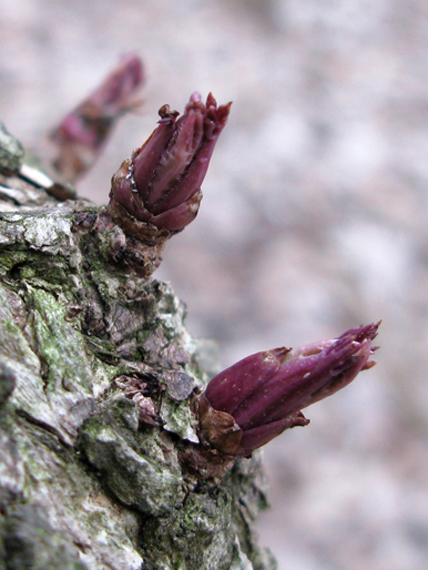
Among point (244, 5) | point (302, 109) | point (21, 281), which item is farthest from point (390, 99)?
point (21, 281)

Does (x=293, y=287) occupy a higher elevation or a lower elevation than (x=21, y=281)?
higher

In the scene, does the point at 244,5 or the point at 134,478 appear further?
the point at 244,5

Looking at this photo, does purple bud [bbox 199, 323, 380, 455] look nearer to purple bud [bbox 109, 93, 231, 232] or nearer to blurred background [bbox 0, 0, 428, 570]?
purple bud [bbox 109, 93, 231, 232]


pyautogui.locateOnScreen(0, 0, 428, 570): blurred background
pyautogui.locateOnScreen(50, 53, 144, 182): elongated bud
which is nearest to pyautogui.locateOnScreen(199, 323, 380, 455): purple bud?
pyautogui.locateOnScreen(50, 53, 144, 182): elongated bud

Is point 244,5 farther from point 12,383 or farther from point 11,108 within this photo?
point 12,383

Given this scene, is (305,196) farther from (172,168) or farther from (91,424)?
(91,424)

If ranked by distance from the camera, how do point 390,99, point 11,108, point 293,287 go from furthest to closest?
point 390,99 → point 11,108 → point 293,287
